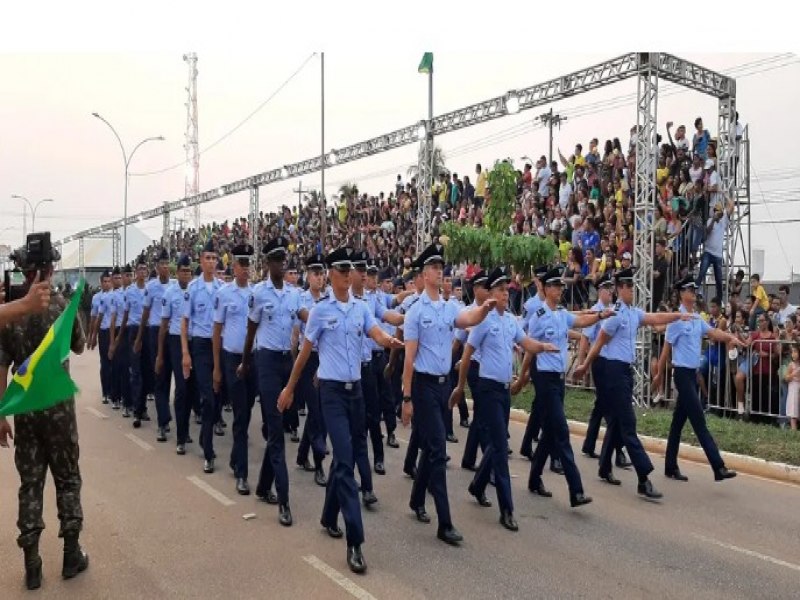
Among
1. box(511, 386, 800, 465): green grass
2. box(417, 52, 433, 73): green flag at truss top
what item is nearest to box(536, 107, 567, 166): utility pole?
box(417, 52, 433, 73): green flag at truss top

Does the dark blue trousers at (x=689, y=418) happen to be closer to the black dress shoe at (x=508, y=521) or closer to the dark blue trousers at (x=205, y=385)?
the black dress shoe at (x=508, y=521)

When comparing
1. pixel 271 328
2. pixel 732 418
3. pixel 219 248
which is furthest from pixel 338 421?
pixel 219 248

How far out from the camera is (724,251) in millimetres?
14406

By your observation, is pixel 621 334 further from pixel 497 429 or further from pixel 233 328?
pixel 233 328

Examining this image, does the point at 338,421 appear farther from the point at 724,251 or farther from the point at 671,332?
the point at 724,251

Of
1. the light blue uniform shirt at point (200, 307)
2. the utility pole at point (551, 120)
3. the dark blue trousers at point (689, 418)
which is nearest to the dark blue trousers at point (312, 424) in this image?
the light blue uniform shirt at point (200, 307)

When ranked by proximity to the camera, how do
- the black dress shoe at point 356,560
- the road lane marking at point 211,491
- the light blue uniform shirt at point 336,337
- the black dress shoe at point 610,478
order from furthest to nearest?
the black dress shoe at point 610,478
the road lane marking at point 211,491
the light blue uniform shirt at point 336,337
the black dress shoe at point 356,560

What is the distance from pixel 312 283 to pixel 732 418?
6.81 metres

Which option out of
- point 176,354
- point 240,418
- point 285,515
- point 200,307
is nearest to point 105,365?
point 176,354

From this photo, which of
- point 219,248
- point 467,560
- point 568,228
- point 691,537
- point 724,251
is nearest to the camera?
point 467,560

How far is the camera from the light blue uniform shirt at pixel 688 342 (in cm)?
762

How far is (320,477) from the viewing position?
23.9ft

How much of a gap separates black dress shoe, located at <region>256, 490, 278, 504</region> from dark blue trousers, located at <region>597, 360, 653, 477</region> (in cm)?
326

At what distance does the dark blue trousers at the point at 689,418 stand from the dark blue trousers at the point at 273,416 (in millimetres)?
3900
